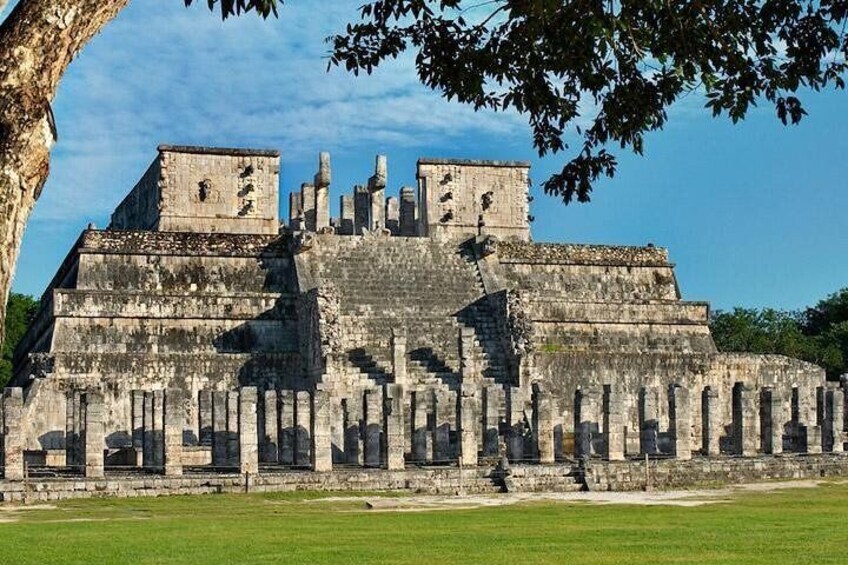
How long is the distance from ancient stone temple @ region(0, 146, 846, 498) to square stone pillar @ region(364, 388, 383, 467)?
5cm

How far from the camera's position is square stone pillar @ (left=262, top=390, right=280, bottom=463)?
32.7 metres

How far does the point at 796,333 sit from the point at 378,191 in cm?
2504

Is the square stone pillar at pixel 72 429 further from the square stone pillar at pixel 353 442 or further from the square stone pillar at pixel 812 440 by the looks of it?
the square stone pillar at pixel 812 440

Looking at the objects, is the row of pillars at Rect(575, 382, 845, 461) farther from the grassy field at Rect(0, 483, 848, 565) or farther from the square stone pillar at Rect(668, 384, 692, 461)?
the grassy field at Rect(0, 483, 848, 565)

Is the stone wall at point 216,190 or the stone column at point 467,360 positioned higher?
the stone wall at point 216,190

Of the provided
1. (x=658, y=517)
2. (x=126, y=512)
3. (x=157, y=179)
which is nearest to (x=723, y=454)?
(x=658, y=517)

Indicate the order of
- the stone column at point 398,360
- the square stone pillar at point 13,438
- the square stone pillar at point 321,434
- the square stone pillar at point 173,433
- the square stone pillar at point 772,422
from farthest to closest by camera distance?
the stone column at point 398,360 < the square stone pillar at point 772,422 < the square stone pillar at point 321,434 < the square stone pillar at point 173,433 < the square stone pillar at point 13,438

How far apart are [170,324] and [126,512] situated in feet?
51.3

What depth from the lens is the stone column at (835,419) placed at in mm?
36156

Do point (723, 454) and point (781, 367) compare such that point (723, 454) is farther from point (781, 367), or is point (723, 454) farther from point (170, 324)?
point (170, 324)

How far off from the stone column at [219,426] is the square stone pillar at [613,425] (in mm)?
8199

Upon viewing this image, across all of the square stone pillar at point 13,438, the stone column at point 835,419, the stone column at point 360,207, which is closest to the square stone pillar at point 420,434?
the square stone pillar at point 13,438

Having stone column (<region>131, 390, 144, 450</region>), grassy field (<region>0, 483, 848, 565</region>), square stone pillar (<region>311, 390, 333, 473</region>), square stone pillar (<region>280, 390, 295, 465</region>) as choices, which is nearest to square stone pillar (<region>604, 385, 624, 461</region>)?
grassy field (<region>0, 483, 848, 565</region>)

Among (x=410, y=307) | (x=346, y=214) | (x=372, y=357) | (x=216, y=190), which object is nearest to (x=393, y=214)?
(x=346, y=214)
